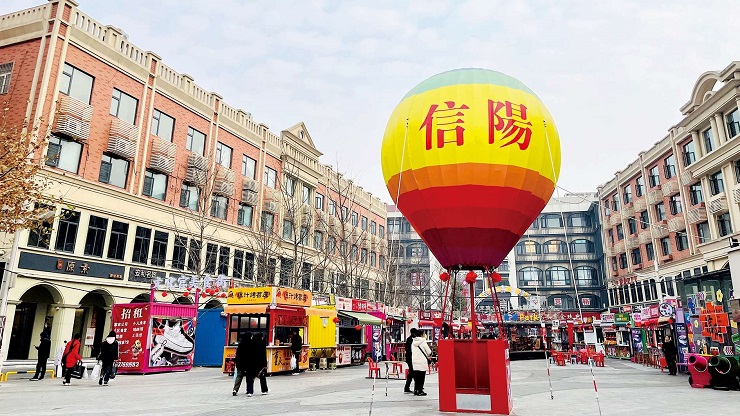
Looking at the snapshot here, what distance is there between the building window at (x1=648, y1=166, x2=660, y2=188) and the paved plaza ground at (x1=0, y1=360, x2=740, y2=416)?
3043cm

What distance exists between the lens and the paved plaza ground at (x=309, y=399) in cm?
971

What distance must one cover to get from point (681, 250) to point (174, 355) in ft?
124

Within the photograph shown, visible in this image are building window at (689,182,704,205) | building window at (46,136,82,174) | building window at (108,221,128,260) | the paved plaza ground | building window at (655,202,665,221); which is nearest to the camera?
the paved plaza ground

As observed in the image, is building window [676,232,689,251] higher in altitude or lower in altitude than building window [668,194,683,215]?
lower

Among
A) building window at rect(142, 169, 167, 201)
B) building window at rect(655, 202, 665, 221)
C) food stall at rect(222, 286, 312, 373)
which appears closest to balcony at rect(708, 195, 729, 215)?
building window at rect(655, 202, 665, 221)

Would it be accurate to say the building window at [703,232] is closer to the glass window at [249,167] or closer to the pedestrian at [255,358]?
the glass window at [249,167]

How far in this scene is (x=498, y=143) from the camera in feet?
29.5

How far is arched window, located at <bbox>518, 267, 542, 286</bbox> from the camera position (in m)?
63.9

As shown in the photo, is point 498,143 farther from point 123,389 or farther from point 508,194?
point 123,389

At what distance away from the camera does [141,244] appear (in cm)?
2523

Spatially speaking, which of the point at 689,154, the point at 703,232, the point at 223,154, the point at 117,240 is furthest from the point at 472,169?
the point at 689,154

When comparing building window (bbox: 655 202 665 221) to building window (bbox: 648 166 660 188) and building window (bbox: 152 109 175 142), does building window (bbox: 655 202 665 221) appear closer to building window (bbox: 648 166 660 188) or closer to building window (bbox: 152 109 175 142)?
building window (bbox: 648 166 660 188)

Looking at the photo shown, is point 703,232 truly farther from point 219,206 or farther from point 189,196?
point 189,196

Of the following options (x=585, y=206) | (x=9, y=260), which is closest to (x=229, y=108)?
(x=9, y=260)
